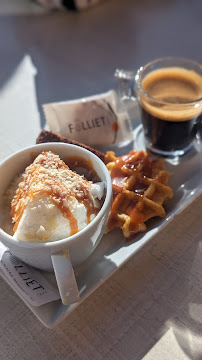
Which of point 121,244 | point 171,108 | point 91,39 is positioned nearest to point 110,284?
point 121,244

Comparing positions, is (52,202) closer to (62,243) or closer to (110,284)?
(62,243)

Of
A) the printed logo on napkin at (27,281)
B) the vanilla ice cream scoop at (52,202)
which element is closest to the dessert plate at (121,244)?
the printed logo on napkin at (27,281)

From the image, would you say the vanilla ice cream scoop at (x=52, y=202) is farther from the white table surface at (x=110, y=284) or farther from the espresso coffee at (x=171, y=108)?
the espresso coffee at (x=171, y=108)

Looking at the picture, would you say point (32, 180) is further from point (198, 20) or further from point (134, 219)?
point (198, 20)

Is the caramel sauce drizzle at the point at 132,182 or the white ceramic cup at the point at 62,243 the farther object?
the caramel sauce drizzle at the point at 132,182

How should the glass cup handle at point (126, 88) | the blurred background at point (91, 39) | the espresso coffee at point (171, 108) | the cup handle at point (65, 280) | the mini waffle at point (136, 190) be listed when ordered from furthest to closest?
the blurred background at point (91, 39), the glass cup handle at point (126, 88), the espresso coffee at point (171, 108), the mini waffle at point (136, 190), the cup handle at point (65, 280)

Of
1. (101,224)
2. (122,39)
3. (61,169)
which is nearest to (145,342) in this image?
(101,224)

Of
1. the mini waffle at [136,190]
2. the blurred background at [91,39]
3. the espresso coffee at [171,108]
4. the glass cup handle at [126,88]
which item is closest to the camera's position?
the mini waffle at [136,190]

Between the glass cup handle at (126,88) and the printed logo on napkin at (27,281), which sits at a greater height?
the glass cup handle at (126,88)
